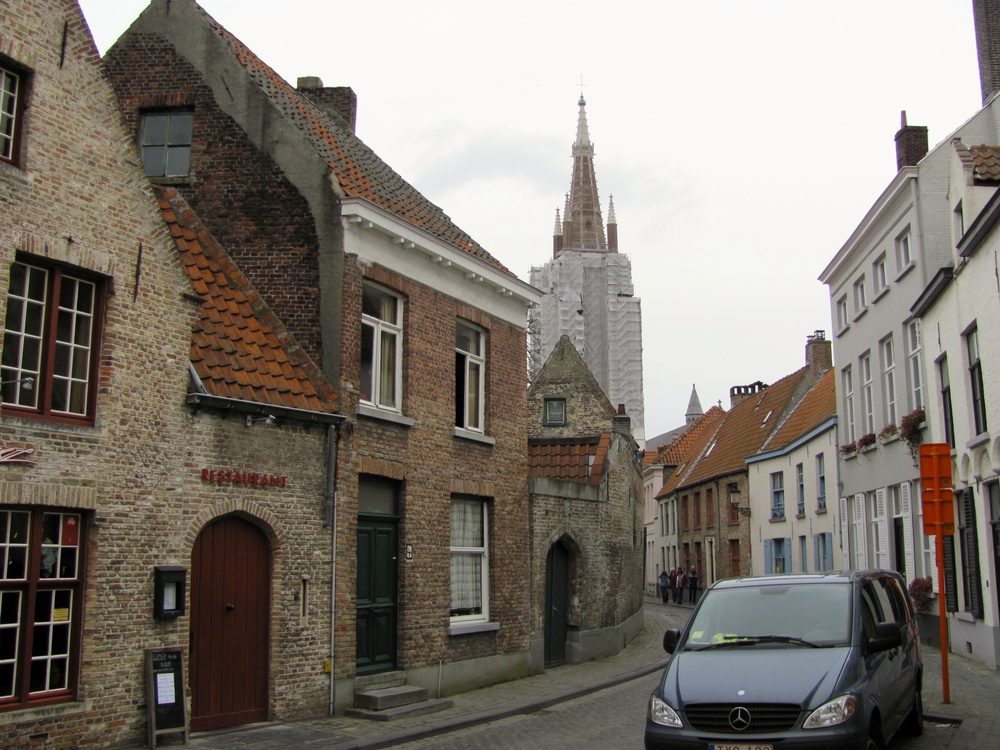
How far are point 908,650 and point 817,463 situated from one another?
22521 mm

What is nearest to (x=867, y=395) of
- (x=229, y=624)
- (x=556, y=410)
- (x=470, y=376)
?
(x=556, y=410)

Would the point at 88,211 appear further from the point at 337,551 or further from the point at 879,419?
the point at 879,419

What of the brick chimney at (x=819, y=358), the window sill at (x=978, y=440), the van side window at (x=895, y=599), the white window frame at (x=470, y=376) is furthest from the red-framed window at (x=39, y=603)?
the brick chimney at (x=819, y=358)

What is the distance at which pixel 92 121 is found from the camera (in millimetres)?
10711

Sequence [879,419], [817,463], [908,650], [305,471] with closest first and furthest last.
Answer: [908,650] → [305,471] → [879,419] → [817,463]

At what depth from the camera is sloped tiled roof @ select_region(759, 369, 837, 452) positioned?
33.6 m

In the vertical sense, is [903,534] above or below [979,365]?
below

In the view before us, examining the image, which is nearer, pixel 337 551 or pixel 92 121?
pixel 92 121

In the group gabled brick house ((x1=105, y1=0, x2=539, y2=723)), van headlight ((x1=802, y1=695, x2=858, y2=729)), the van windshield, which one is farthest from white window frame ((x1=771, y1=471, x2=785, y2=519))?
van headlight ((x1=802, y1=695, x2=858, y2=729))

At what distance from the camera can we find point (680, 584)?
44594mm

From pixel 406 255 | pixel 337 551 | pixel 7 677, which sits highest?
pixel 406 255

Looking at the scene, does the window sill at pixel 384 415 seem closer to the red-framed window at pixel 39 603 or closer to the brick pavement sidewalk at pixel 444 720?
the brick pavement sidewalk at pixel 444 720

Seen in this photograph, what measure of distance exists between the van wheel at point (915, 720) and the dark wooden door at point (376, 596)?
689 cm

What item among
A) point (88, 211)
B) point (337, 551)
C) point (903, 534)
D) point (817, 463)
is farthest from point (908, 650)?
point (817, 463)
